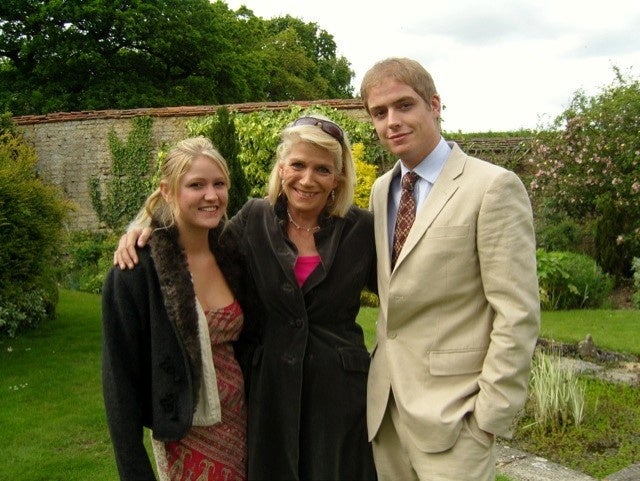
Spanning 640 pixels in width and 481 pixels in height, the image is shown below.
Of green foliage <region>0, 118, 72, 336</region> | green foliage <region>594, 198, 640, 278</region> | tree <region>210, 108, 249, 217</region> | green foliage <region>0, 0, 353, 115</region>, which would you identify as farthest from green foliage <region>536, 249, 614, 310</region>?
green foliage <region>0, 0, 353, 115</region>

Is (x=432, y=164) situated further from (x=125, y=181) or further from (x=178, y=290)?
(x=125, y=181)

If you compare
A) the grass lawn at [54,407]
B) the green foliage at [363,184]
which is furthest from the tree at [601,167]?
the grass lawn at [54,407]

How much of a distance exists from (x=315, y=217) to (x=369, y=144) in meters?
9.49

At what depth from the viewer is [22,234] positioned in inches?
249

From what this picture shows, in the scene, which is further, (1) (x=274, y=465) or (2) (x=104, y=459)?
(2) (x=104, y=459)

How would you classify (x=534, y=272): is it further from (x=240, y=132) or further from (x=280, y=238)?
(x=240, y=132)

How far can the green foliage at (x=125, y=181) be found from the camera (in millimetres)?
13297

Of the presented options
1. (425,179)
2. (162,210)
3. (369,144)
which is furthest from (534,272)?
(369,144)

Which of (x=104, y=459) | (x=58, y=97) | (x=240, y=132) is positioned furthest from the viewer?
(x=58, y=97)

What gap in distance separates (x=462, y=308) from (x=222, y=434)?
91cm

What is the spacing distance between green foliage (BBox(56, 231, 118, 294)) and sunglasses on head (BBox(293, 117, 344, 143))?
957 centimetres

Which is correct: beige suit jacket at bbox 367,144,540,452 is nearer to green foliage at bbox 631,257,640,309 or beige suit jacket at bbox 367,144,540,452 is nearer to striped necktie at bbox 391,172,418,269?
striped necktie at bbox 391,172,418,269

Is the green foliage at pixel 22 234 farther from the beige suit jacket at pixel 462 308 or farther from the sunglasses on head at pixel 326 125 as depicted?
the beige suit jacket at pixel 462 308

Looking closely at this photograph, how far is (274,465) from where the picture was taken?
7.52 ft
